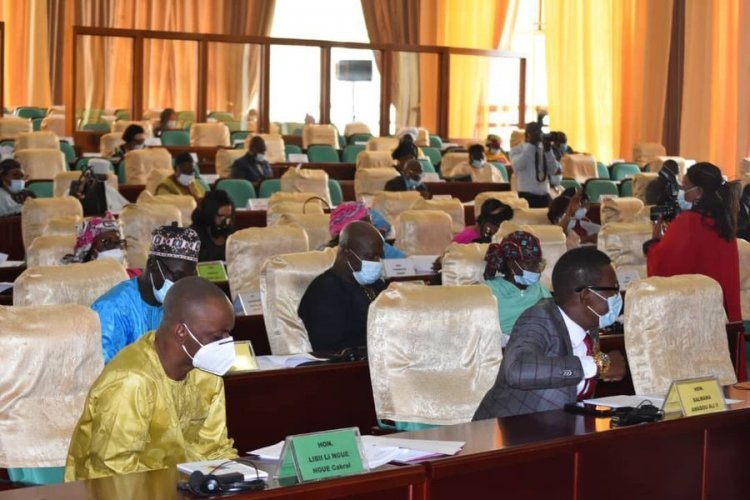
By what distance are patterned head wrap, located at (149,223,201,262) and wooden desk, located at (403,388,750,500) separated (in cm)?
122

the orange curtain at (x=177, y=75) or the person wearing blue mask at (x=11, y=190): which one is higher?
the orange curtain at (x=177, y=75)

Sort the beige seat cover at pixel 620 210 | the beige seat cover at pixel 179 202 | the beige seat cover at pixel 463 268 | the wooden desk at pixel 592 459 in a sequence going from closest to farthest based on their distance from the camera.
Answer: the wooden desk at pixel 592 459 < the beige seat cover at pixel 463 268 < the beige seat cover at pixel 179 202 < the beige seat cover at pixel 620 210

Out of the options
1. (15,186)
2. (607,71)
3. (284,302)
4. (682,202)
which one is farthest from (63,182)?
(607,71)

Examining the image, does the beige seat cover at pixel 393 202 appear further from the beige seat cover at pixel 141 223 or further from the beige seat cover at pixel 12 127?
the beige seat cover at pixel 12 127

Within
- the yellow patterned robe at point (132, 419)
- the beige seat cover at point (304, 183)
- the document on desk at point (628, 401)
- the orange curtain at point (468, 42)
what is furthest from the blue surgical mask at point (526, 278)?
the orange curtain at point (468, 42)

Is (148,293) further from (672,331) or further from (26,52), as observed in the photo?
(26,52)

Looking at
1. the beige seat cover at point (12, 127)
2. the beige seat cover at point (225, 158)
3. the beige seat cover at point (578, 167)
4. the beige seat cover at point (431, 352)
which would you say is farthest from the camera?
the beige seat cover at point (12, 127)

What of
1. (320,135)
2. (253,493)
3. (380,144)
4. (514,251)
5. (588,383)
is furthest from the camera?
(320,135)

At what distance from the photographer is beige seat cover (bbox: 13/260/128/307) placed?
4.57m

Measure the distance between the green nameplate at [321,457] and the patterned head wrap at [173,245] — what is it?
1507 mm

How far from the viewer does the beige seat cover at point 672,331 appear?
462cm

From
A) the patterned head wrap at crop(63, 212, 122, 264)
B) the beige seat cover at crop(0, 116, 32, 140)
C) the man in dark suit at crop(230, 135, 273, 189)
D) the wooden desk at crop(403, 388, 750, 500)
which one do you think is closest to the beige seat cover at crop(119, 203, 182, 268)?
the patterned head wrap at crop(63, 212, 122, 264)

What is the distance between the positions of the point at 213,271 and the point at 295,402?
2139 mm

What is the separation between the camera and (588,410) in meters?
3.51
